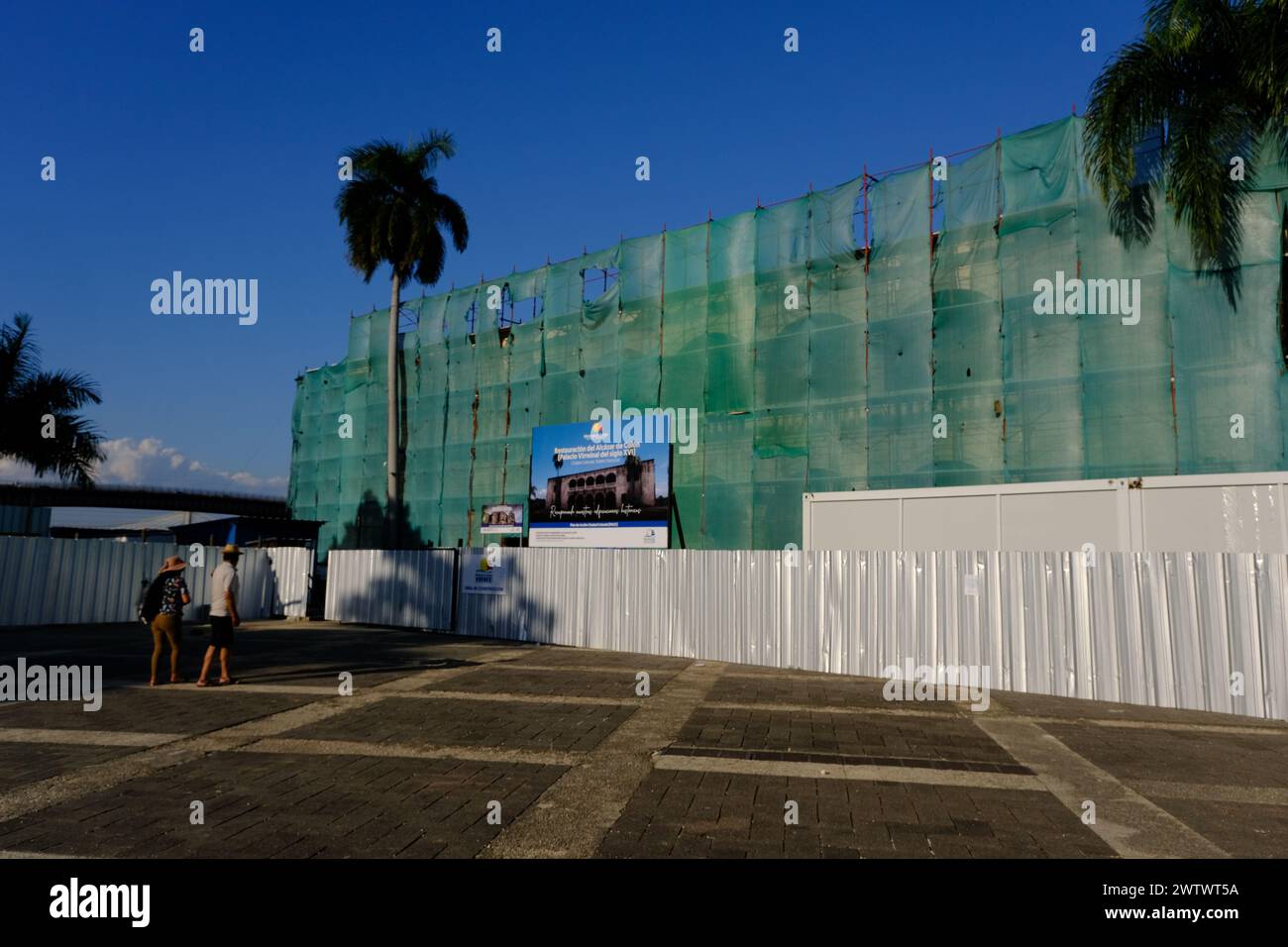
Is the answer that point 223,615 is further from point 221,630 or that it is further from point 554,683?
point 554,683

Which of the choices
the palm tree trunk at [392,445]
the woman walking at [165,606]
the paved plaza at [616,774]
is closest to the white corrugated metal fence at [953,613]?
the paved plaza at [616,774]

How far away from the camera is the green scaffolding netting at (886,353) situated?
1673 centimetres

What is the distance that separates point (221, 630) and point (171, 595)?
2.51 feet

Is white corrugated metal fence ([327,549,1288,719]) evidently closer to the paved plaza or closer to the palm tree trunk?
the paved plaza

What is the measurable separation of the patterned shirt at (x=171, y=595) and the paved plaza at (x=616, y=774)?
990 mm

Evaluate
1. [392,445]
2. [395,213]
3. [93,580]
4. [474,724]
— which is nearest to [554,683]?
[474,724]

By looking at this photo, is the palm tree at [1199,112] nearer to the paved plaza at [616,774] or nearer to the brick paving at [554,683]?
the paved plaza at [616,774]

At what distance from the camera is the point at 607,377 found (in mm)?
26016

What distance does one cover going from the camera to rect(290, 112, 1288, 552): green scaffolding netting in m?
16.7

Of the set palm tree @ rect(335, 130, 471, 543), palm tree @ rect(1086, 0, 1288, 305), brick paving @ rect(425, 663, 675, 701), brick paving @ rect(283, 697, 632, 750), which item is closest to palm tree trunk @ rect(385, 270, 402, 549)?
palm tree @ rect(335, 130, 471, 543)

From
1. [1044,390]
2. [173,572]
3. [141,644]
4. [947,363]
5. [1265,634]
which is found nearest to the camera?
[1265,634]

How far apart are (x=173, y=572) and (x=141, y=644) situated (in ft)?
20.7
